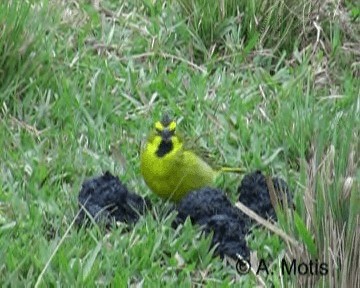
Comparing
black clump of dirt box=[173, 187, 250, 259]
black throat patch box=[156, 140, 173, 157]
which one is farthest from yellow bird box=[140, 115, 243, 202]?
black clump of dirt box=[173, 187, 250, 259]

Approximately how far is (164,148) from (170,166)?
8cm

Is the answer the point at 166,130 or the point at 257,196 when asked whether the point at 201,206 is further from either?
the point at 166,130

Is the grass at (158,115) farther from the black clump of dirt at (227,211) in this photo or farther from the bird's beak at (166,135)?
the bird's beak at (166,135)

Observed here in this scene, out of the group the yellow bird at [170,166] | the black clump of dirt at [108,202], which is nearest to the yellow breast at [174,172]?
the yellow bird at [170,166]

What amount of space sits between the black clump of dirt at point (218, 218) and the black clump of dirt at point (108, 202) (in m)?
0.18

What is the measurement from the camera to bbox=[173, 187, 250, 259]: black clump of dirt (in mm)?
4812

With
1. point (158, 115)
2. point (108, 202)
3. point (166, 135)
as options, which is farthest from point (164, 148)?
point (158, 115)

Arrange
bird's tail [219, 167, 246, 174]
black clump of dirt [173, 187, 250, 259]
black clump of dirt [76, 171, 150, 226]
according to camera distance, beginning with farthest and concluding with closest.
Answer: bird's tail [219, 167, 246, 174]
black clump of dirt [76, 171, 150, 226]
black clump of dirt [173, 187, 250, 259]

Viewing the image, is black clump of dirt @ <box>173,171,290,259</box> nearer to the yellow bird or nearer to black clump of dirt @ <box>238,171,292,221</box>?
black clump of dirt @ <box>238,171,292,221</box>

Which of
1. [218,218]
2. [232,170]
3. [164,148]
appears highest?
[164,148]

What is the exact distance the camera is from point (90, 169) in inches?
213

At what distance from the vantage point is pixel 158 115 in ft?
19.4

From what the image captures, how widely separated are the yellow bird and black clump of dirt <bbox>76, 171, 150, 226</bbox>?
0.12 metres

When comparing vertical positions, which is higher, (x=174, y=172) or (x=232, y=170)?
(x=174, y=172)
